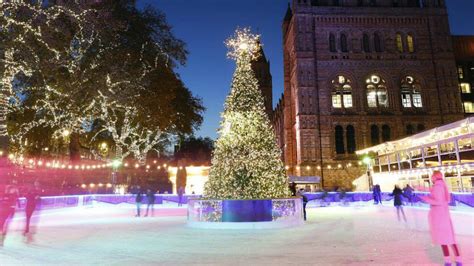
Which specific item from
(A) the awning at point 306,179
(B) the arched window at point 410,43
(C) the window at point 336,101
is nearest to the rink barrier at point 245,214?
(A) the awning at point 306,179

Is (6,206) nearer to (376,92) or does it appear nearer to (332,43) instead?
(376,92)

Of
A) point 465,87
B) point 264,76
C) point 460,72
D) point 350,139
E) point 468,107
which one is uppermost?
point 264,76

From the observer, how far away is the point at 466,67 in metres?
49.3

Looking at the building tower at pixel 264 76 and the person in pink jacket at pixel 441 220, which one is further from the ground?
the building tower at pixel 264 76

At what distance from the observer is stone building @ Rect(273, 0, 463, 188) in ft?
128

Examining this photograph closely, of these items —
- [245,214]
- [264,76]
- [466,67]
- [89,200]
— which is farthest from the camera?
[264,76]

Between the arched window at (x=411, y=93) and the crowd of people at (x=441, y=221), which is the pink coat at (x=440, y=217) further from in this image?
the arched window at (x=411, y=93)

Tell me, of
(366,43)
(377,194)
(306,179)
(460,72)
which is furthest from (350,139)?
(460,72)

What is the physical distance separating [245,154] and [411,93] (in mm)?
33791

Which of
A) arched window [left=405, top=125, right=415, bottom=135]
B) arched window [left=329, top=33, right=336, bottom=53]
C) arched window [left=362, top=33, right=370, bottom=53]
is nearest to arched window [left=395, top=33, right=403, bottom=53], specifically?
arched window [left=362, top=33, right=370, bottom=53]

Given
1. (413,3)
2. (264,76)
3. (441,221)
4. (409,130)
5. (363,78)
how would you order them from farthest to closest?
(264,76) → (413,3) → (363,78) → (409,130) → (441,221)

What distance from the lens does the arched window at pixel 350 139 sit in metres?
39.1

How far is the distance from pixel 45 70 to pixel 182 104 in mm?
12288

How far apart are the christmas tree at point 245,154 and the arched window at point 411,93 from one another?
104 feet
